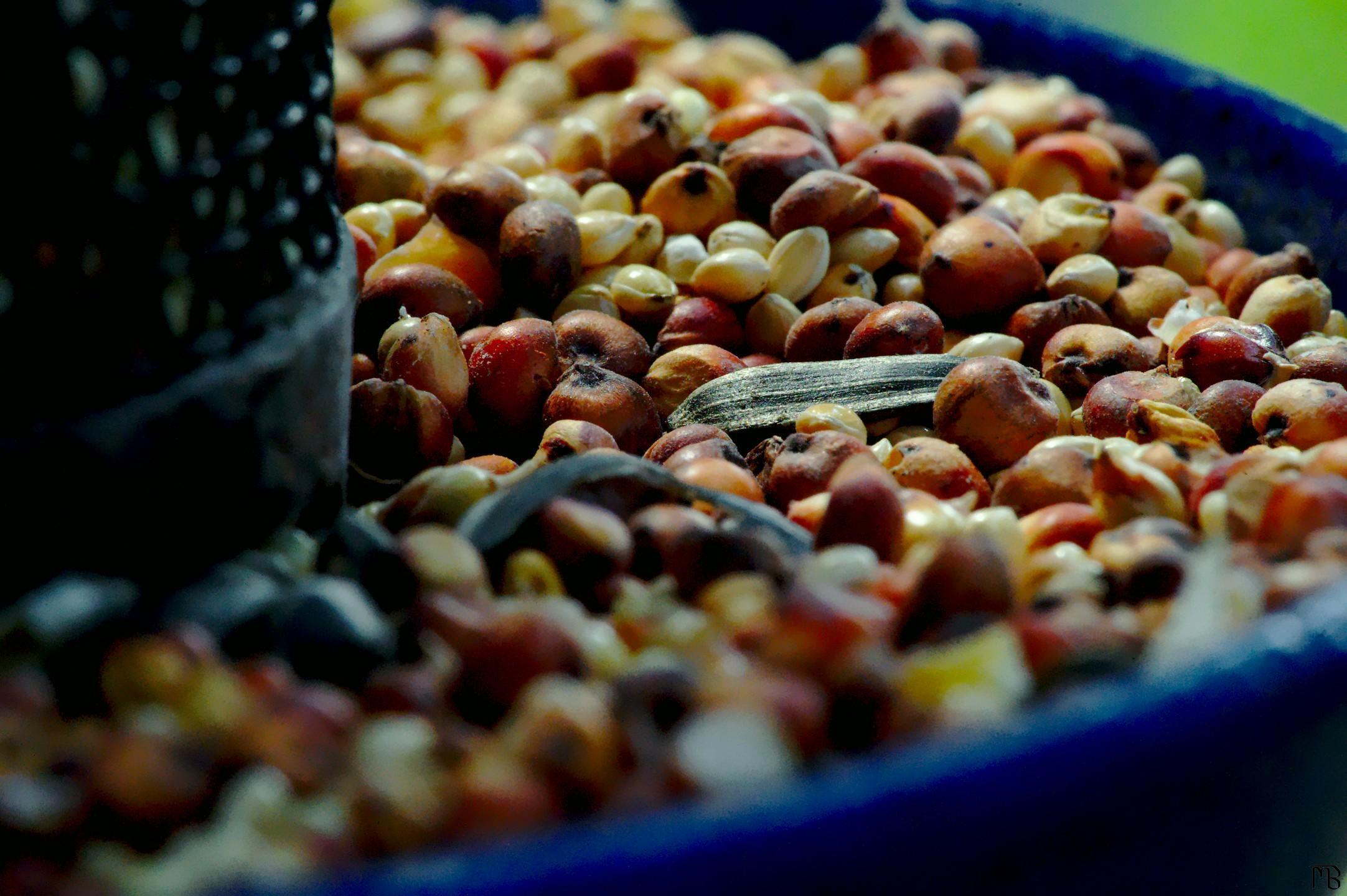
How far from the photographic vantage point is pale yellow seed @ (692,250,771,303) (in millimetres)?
934

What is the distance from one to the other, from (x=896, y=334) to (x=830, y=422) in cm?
10

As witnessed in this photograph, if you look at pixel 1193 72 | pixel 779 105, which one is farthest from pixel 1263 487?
pixel 1193 72

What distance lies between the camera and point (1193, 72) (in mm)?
1198

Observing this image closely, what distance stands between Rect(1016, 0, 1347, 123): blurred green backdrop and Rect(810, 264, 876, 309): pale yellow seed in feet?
4.56

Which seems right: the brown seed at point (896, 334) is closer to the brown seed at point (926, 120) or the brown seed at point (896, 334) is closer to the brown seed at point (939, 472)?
the brown seed at point (939, 472)

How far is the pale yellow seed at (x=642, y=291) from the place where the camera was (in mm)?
950

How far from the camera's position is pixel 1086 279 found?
0.94m

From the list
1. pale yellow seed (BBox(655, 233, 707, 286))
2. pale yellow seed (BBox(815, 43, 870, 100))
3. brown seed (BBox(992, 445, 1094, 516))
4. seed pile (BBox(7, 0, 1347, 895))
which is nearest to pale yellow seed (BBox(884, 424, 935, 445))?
seed pile (BBox(7, 0, 1347, 895))

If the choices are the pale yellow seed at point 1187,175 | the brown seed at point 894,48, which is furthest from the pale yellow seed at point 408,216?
the pale yellow seed at point 1187,175

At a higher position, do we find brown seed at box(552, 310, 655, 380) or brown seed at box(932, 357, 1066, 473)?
brown seed at box(932, 357, 1066, 473)

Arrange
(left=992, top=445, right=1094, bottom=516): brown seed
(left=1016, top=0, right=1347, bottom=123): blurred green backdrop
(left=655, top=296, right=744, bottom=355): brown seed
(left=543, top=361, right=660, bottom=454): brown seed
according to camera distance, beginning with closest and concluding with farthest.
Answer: (left=992, top=445, right=1094, bottom=516): brown seed
(left=543, top=361, right=660, bottom=454): brown seed
(left=655, top=296, right=744, bottom=355): brown seed
(left=1016, top=0, right=1347, bottom=123): blurred green backdrop

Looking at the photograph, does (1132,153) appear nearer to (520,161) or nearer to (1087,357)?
(1087,357)

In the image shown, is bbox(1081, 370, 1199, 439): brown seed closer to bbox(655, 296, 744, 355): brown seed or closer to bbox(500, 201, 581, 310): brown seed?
bbox(655, 296, 744, 355): brown seed

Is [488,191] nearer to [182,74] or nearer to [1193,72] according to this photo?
[182,74]
